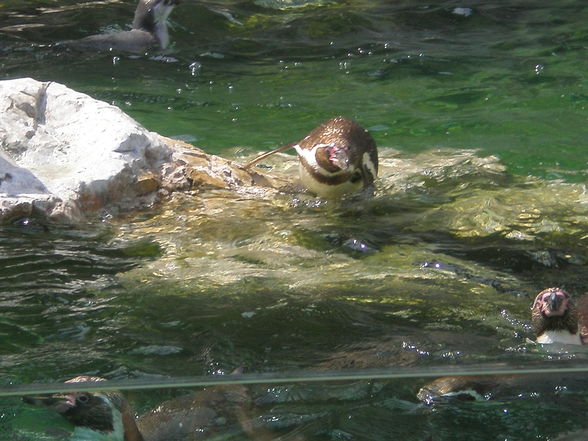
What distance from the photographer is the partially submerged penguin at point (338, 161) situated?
22.1 ft

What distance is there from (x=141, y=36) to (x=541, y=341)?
8.72m

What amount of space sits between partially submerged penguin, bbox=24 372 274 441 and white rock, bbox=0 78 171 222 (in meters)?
2.57

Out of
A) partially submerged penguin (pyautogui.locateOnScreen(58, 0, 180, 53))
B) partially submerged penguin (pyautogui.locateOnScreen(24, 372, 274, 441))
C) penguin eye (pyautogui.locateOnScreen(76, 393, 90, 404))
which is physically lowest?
partially submerged penguin (pyautogui.locateOnScreen(58, 0, 180, 53))

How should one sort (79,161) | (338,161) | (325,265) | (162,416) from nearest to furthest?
(162,416) < (325,265) < (79,161) < (338,161)

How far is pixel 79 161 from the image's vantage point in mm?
6414

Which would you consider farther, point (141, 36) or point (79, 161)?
point (141, 36)

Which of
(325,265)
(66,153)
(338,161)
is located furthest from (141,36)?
(325,265)

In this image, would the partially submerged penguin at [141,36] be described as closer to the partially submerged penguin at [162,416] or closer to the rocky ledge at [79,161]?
the rocky ledge at [79,161]

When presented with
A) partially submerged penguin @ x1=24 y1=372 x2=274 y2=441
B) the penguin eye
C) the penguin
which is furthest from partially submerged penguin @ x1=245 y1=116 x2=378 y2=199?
the penguin eye

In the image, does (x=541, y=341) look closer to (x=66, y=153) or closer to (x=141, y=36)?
(x=66, y=153)

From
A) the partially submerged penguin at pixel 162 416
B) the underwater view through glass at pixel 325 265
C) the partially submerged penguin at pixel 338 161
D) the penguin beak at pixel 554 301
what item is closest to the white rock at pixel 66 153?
the underwater view through glass at pixel 325 265

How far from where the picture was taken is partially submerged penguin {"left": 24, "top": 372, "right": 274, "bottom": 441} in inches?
136

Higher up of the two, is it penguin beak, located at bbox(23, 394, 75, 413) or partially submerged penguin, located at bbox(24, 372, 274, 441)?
penguin beak, located at bbox(23, 394, 75, 413)

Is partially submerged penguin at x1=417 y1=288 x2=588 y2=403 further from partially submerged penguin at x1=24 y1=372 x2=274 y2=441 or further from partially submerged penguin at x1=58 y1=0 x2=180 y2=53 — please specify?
partially submerged penguin at x1=58 y1=0 x2=180 y2=53
